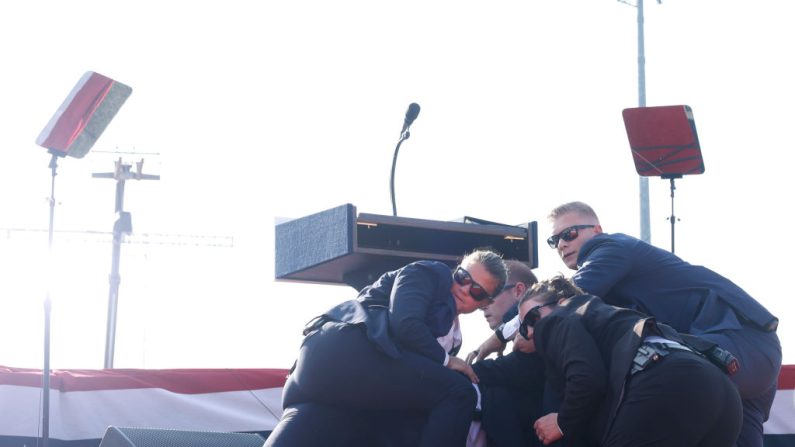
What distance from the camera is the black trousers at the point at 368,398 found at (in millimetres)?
3482

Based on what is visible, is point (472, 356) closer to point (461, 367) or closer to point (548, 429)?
point (461, 367)

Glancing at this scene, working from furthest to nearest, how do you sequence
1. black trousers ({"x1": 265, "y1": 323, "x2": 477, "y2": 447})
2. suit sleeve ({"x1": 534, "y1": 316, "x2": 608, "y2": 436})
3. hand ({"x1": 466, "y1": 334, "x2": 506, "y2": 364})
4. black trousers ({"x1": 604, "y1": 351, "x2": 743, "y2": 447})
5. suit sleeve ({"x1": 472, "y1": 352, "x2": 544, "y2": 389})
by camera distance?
hand ({"x1": 466, "y1": 334, "x2": 506, "y2": 364}) → suit sleeve ({"x1": 472, "y1": 352, "x2": 544, "y2": 389}) → black trousers ({"x1": 265, "y1": 323, "x2": 477, "y2": 447}) → suit sleeve ({"x1": 534, "y1": 316, "x2": 608, "y2": 436}) → black trousers ({"x1": 604, "y1": 351, "x2": 743, "y2": 447})

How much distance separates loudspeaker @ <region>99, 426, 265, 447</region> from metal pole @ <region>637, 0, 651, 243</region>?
8307mm

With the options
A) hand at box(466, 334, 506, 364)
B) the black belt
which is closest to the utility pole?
hand at box(466, 334, 506, 364)

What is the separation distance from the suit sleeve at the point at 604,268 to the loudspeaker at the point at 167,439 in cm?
130

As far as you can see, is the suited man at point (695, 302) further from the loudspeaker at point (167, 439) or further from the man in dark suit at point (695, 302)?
the loudspeaker at point (167, 439)

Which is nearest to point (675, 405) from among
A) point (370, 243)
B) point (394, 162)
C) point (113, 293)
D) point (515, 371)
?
point (515, 371)

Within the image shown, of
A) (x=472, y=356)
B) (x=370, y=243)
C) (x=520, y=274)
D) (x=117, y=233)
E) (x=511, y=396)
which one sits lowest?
(x=511, y=396)

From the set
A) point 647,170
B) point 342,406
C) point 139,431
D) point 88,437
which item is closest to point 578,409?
point 342,406

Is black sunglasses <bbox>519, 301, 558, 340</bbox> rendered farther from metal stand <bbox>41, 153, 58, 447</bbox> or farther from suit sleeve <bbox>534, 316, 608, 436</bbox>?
metal stand <bbox>41, 153, 58, 447</bbox>

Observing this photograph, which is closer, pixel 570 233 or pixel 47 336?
pixel 570 233

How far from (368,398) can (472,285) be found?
562 mm

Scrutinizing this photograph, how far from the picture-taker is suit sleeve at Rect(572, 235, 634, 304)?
3688mm

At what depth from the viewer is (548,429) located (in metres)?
3.40
